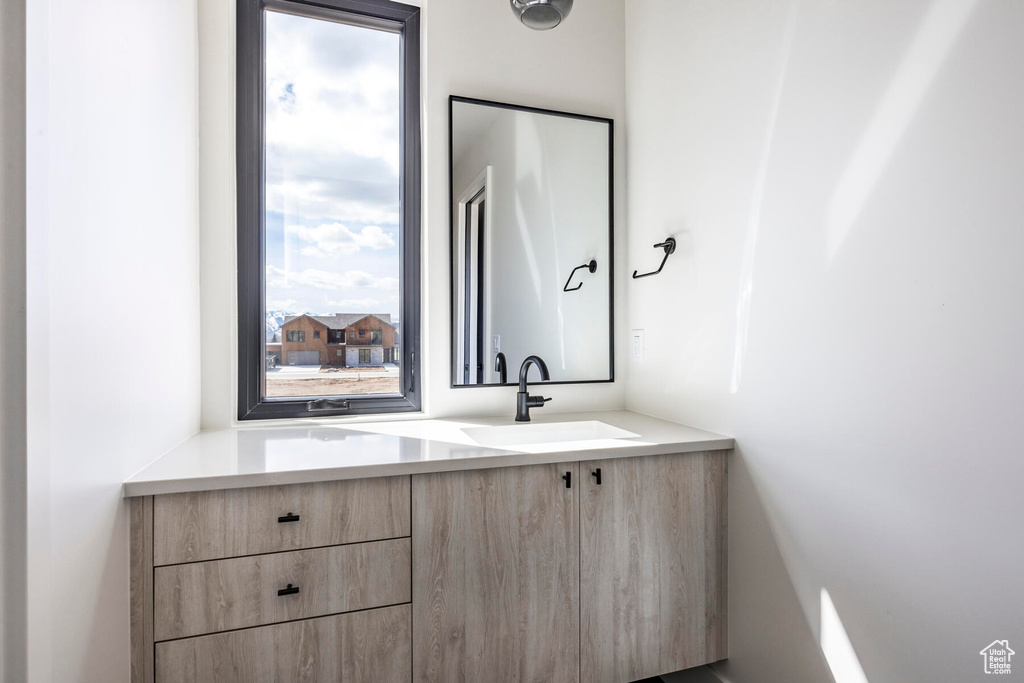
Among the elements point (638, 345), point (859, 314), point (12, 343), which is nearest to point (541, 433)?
point (638, 345)

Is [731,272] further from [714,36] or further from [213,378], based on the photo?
[213,378]

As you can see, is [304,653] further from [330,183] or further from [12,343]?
[330,183]

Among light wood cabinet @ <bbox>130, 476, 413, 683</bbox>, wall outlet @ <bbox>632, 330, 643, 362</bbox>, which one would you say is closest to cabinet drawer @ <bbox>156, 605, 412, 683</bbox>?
light wood cabinet @ <bbox>130, 476, 413, 683</bbox>

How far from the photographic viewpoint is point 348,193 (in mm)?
1898

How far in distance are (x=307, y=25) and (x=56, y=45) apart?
118cm

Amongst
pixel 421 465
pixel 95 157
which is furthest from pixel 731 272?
pixel 95 157

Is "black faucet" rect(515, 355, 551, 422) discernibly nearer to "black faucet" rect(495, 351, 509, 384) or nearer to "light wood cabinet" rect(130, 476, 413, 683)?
"black faucet" rect(495, 351, 509, 384)

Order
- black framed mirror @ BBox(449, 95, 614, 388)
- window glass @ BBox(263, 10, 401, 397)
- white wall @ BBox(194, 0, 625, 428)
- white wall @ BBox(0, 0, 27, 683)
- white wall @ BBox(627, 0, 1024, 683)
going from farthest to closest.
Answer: black framed mirror @ BBox(449, 95, 614, 388), window glass @ BBox(263, 10, 401, 397), white wall @ BBox(194, 0, 625, 428), white wall @ BBox(627, 0, 1024, 683), white wall @ BBox(0, 0, 27, 683)

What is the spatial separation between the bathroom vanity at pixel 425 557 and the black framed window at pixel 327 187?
0.29 m

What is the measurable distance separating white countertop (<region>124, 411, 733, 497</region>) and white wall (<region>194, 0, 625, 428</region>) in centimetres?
21

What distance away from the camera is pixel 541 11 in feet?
5.08

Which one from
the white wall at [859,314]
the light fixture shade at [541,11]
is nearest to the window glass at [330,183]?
the light fixture shade at [541,11]

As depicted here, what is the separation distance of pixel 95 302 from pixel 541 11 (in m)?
1.38

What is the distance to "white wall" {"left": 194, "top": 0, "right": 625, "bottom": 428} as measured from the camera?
5.61ft
